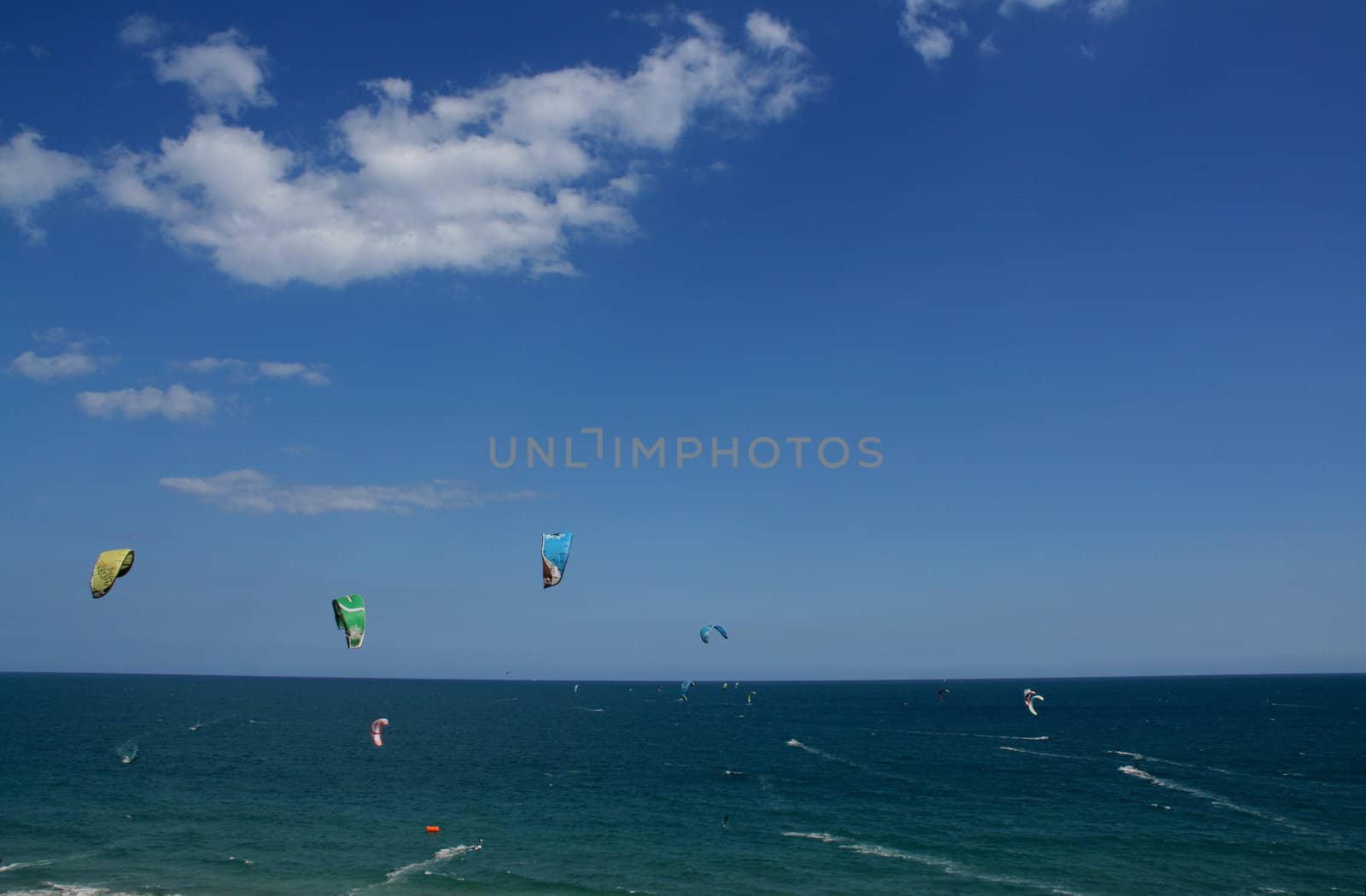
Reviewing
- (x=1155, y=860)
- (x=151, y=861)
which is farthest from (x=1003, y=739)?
(x=151, y=861)

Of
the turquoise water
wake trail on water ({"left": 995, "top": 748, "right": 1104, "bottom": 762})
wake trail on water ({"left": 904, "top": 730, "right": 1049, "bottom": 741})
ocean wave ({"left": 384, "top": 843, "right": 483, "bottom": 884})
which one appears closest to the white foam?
the turquoise water

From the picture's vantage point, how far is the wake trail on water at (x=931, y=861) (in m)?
37.6

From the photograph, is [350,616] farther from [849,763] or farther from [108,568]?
[849,763]

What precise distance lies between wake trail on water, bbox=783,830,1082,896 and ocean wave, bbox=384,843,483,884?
17261mm

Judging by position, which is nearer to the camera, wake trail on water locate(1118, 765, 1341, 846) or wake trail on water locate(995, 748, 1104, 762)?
wake trail on water locate(1118, 765, 1341, 846)

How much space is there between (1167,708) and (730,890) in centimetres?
15153

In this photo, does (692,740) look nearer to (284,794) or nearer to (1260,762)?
(284,794)

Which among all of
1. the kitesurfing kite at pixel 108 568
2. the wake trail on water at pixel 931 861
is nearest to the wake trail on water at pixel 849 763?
the wake trail on water at pixel 931 861

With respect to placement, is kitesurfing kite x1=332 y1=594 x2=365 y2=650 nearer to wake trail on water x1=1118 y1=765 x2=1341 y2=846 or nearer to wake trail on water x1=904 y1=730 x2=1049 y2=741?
wake trail on water x1=1118 y1=765 x2=1341 y2=846

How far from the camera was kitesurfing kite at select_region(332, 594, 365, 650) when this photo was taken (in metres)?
30.4

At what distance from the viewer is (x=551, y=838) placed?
46.0 m

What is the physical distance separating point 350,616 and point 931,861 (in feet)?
99.8

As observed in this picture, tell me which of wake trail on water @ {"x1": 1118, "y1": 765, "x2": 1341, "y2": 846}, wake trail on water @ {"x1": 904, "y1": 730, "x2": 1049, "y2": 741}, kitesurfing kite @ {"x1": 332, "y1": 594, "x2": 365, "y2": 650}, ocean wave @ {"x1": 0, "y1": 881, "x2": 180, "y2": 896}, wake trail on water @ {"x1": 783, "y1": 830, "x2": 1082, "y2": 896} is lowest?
wake trail on water @ {"x1": 904, "y1": 730, "x2": 1049, "y2": 741}

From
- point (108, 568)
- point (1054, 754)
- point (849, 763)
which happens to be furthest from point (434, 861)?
point (1054, 754)
